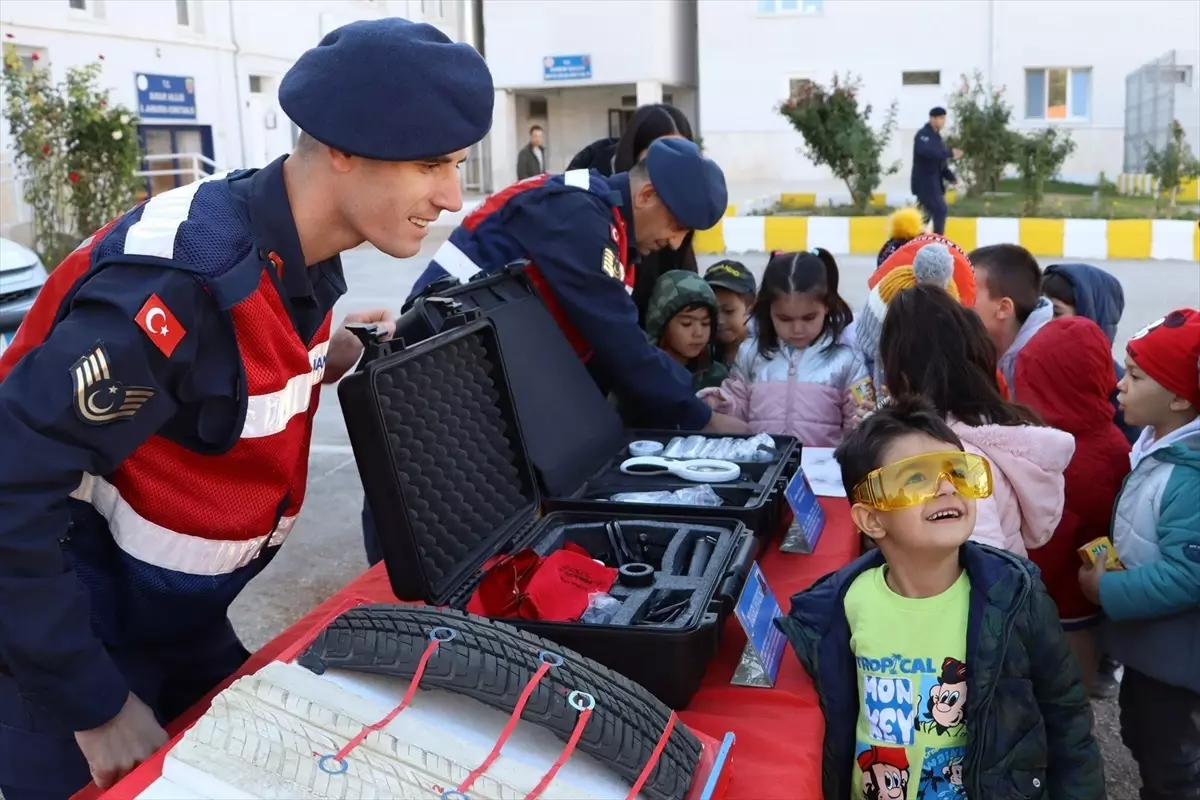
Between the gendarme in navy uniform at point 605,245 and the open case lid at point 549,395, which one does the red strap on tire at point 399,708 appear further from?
the gendarme in navy uniform at point 605,245

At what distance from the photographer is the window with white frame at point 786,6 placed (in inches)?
880

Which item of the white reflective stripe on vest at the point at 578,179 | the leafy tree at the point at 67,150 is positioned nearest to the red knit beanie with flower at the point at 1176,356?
the white reflective stripe on vest at the point at 578,179

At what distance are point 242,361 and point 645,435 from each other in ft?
4.34

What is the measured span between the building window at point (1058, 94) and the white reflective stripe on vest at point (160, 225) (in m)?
22.6

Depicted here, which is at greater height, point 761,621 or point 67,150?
point 67,150

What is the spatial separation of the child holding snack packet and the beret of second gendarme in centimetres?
155

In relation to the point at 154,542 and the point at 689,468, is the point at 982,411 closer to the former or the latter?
the point at 689,468

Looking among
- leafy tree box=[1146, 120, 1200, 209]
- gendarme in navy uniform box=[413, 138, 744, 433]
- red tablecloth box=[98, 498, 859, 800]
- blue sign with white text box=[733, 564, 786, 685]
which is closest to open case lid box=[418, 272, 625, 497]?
gendarme in navy uniform box=[413, 138, 744, 433]

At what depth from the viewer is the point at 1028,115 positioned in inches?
858

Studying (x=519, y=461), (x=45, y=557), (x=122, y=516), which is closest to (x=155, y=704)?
A: (x=122, y=516)

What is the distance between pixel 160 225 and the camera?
4.44 feet


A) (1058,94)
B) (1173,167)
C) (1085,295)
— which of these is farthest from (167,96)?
(1085,295)

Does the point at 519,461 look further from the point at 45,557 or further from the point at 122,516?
the point at 45,557

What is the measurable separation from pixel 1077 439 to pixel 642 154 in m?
1.47
